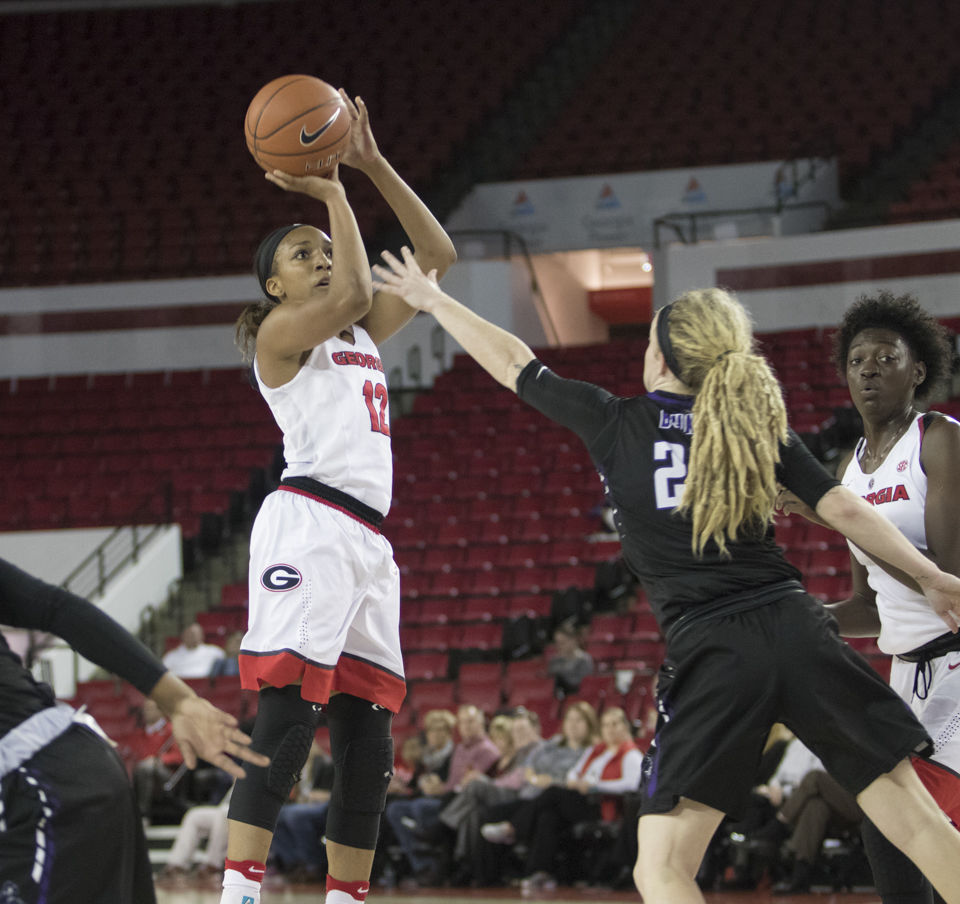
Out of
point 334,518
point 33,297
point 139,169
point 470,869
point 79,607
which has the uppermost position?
point 139,169

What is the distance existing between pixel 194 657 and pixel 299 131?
8.62 metres

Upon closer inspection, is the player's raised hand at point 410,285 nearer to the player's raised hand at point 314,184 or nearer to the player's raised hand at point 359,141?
the player's raised hand at point 314,184

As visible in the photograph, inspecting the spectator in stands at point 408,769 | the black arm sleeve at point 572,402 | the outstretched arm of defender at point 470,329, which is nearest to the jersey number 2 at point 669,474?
the black arm sleeve at point 572,402

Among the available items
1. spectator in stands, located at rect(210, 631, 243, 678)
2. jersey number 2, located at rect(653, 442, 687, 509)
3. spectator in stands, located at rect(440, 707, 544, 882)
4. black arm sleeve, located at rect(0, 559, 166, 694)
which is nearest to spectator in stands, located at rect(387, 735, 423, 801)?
spectator in stands, located at rect(440, 707, 544, 882)

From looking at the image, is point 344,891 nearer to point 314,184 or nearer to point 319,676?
point 319,676

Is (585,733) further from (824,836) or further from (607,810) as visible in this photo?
(824,836)

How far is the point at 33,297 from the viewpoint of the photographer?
61.8 feet

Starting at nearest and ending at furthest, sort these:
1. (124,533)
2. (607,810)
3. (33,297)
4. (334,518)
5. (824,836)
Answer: (334,518) < (824,836) < (607,810) < (124,533) < (33,297)

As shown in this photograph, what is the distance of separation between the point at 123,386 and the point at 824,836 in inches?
486

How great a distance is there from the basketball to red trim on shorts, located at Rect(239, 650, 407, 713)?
4.64ft

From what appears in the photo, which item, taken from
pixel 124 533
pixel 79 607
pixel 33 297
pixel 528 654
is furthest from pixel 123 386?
pixel 79 607

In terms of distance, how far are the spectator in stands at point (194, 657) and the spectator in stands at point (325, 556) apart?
8.13 meters

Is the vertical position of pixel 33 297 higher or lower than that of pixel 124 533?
higher

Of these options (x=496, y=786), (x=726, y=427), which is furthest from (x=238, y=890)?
(x=496, y=786)
